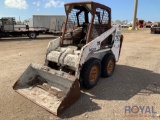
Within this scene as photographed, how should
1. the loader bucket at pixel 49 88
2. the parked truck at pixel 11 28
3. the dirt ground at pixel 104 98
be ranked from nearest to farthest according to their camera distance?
the dirt ground at pixel 104 98 → the loader bucket at pixel 49 88 → the parked truck at pixel 11 28

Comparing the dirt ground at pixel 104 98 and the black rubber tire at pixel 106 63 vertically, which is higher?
the black rubber tire at pixel 106 63

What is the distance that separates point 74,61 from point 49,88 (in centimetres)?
95

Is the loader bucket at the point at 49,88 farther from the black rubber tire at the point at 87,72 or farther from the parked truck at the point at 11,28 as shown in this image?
the parked truck at the point at 11,28

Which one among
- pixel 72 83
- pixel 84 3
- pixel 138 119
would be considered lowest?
pixel 138 119

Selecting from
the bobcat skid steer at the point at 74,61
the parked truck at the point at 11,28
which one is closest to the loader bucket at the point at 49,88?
the bobcat skid steer at the point at 74,61

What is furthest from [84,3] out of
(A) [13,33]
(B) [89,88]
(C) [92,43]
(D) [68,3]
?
(A) [13,33]

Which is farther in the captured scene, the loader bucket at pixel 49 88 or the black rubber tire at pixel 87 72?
the black rubber tire at pixel 87 72

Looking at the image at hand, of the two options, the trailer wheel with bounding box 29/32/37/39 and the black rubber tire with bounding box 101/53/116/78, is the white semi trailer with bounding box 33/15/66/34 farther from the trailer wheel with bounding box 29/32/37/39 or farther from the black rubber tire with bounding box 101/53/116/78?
the black rubber tire with bounding box 101/53/116/78

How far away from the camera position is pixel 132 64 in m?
8.51

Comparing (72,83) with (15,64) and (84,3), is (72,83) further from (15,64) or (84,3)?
(15,64)

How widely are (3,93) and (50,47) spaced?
1.84m

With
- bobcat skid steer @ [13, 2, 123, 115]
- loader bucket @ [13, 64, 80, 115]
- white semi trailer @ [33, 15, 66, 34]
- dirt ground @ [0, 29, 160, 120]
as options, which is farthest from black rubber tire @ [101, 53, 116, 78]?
white semi trailer @ [33, 15, 66, 34]

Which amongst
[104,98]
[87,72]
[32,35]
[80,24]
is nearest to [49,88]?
[87,72]

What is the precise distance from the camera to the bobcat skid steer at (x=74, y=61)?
479 centimetres
